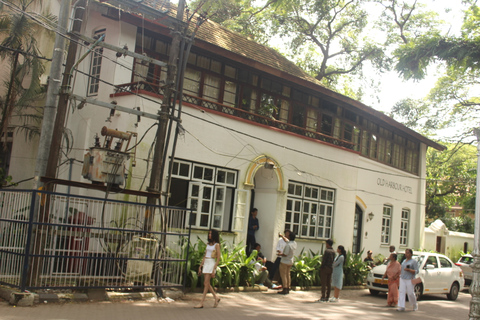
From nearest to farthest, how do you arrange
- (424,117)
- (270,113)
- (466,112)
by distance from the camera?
(270,113)
(466,112)
(424,117)

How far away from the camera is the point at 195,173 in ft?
47.5

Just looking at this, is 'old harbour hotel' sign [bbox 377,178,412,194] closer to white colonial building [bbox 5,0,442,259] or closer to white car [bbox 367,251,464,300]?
white colonial building [bbox 5,0,442,259]

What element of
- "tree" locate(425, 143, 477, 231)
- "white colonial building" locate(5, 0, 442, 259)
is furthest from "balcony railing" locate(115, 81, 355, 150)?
"tree" locate(425, 143, 477, 231)

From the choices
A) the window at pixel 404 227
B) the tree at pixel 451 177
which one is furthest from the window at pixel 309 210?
the tree at pixel 451 177

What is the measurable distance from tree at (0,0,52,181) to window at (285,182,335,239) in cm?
874

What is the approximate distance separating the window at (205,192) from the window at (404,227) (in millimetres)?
12749

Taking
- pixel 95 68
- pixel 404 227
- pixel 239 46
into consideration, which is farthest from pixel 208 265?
pixel 404 227

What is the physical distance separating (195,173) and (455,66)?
32.9 feet

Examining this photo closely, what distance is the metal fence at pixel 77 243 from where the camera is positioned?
897 cm

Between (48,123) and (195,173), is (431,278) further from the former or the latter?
(48,123)

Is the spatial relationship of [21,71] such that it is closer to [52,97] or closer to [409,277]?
[52,97]

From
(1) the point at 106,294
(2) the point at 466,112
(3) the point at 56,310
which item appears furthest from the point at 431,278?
(2) the point at 466,112

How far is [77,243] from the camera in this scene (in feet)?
30.8

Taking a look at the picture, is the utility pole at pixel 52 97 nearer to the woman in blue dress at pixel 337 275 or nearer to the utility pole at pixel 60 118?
the utility pole at pixel 60 118
